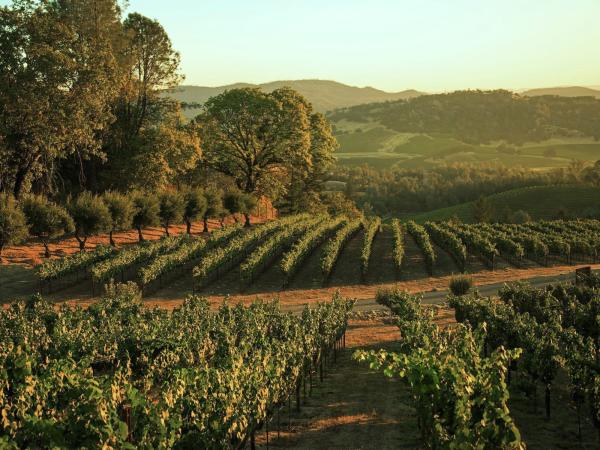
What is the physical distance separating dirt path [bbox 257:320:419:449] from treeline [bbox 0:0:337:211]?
34219 millimetres

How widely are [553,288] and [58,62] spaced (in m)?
38.0

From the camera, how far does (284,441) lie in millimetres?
14852

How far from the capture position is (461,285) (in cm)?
3453

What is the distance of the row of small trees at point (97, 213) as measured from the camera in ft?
131

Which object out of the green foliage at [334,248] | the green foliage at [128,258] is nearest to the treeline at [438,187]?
the green foliage at [334,248]

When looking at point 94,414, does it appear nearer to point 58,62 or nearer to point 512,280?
point 512,280

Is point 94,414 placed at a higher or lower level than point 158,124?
lower

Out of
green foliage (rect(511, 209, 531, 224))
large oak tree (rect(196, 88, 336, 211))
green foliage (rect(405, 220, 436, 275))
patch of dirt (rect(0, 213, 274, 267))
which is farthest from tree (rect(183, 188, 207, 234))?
green foliage (rect(511, 209, 531, 224))

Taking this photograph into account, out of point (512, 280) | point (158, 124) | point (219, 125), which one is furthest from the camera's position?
point (219, 125)

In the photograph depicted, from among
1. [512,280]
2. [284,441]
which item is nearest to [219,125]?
[512,280]

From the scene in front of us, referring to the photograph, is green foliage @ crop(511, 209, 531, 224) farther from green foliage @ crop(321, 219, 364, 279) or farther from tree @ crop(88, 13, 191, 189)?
tree @ crop(88, 13, 191, 189)

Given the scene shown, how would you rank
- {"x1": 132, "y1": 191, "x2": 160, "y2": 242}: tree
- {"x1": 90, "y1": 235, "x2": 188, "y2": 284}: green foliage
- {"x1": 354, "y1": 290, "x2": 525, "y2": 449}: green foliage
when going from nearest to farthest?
1. {"x1": 354, "y1": 290, "x2": 525, "y2": 449}: green foliage
2. {"x1": 90, "y1": 235, "x2": 188, "y2": 284}: green foliage
3. {"x1": 132, "y1": 191, "x2": 160, "y2": 242}: tree

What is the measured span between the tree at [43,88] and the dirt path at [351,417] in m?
33.2

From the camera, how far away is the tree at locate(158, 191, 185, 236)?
53.2 m
